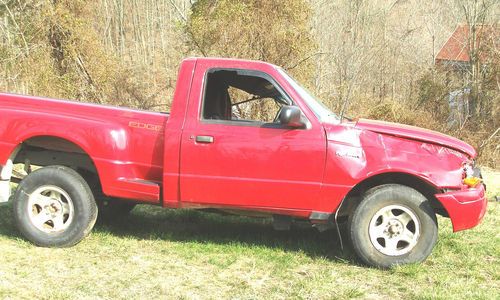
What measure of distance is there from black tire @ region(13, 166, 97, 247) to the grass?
5.1 inches

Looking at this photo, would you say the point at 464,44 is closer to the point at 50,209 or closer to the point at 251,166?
the point at 251,166

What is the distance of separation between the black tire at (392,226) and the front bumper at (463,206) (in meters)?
0.16

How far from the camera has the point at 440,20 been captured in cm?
2241

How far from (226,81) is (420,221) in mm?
2472

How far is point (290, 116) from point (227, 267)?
1.55 metres

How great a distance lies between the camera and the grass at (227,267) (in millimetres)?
4352

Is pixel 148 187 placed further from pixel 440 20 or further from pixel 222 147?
pixel 440 20

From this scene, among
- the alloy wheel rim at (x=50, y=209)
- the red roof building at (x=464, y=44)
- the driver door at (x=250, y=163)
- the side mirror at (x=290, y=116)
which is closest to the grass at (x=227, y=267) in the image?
the alloy wheel rim at (x=50, y=209)

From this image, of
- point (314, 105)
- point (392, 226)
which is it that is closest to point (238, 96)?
point (314, 105)

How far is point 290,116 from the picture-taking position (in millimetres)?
4758

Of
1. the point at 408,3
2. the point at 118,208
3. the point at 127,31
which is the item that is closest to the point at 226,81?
the point at 118,208

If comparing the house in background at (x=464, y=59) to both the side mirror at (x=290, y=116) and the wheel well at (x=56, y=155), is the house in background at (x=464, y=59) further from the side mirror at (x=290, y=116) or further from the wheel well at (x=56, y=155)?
the wheel well at (x=56, y=155)

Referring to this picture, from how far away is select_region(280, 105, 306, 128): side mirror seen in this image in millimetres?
4762

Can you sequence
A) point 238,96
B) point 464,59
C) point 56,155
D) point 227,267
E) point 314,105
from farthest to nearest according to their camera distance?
point 464,59 < point 238,96 < point 56,155 < point 314,105 < point 227,267
